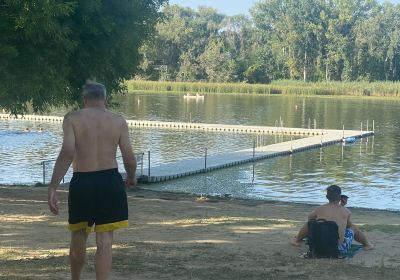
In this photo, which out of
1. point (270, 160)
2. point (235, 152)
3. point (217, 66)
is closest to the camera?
point (270, 160)

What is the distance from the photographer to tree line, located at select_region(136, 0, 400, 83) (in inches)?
3797

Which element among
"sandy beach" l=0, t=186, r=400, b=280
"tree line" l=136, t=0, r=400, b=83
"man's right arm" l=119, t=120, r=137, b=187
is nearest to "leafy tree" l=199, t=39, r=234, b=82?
"tree line" l=136, t=0, r=400, b=83

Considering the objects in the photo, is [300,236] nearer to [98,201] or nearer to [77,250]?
[77,250]

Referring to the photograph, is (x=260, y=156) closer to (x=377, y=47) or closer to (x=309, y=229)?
(x=309, y=229)

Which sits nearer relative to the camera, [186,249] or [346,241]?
[186,249]

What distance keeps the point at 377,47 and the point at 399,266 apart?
306 feet

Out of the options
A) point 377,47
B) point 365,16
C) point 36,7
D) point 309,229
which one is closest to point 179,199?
point 36,7

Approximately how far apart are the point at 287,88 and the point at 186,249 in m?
79.4

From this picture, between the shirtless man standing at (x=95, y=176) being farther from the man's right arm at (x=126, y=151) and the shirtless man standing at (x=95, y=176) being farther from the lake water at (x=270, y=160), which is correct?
the lake water at (x=270, y=160)

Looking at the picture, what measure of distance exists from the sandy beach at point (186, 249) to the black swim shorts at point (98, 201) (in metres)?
1.13

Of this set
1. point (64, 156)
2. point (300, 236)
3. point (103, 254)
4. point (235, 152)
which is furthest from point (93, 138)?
point (235, 152)

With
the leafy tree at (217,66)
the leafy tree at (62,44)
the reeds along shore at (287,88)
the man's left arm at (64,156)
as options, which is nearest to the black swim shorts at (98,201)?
the man's left arm at (64,156)

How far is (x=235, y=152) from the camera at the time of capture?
3131 centimetres

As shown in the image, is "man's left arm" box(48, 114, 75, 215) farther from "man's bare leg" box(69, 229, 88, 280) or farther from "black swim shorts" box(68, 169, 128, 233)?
"man's bare leg" box(69, 229, 88, 280)
